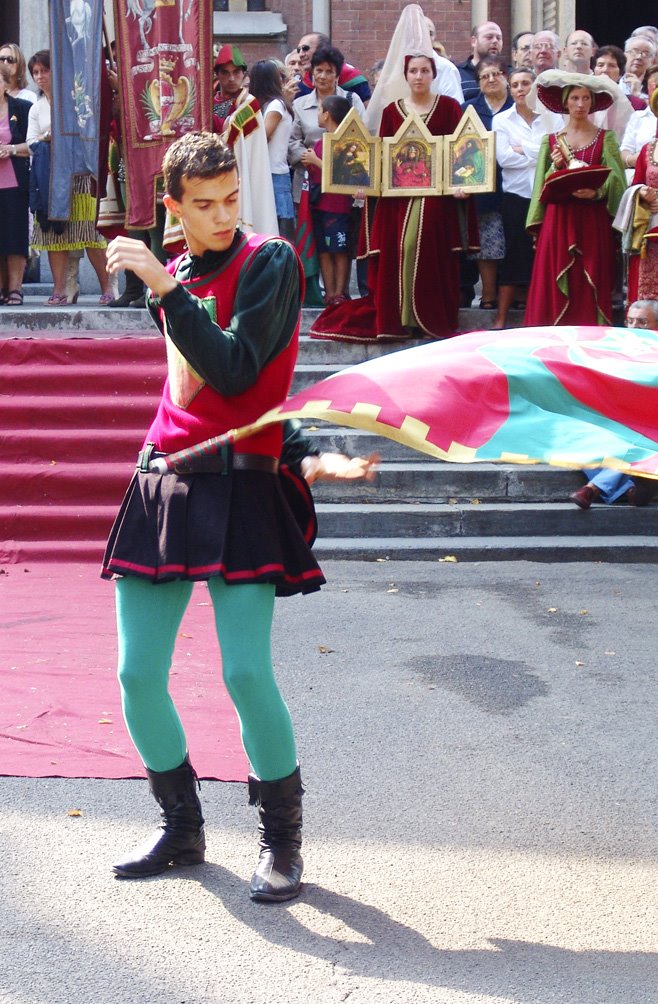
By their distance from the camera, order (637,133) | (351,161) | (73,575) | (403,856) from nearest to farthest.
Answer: (403,856), (73,575), (637,133), (351,161)

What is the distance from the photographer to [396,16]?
639 inches

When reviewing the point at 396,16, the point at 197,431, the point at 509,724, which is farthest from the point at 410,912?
the point at 396,16

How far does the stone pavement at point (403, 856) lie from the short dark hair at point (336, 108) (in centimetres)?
543

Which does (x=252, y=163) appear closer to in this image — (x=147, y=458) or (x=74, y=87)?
(x=74, y=87)

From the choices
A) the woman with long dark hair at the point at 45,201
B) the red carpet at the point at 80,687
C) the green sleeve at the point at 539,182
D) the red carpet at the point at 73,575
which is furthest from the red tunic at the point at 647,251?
the woman with long dark hair at the point at 45,201

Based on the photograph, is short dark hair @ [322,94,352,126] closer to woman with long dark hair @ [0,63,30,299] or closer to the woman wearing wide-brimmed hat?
the woman wearing wide-brimmed hat

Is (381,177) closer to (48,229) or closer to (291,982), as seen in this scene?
(48,229)

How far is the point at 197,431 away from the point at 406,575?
165 inches

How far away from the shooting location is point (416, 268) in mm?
9859

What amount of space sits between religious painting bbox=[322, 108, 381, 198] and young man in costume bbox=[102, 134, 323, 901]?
677 centimetres

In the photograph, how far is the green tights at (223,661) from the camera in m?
3.36

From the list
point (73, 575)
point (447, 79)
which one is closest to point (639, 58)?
point (447, 79)

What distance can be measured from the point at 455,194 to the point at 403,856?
6863mm

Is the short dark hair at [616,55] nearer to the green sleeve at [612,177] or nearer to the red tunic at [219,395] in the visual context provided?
the green sleeve at [612,177]
